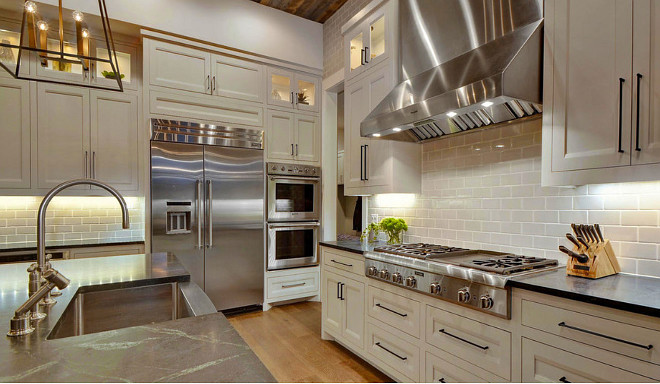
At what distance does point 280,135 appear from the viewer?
162 inches

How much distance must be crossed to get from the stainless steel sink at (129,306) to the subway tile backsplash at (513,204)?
6.26ft

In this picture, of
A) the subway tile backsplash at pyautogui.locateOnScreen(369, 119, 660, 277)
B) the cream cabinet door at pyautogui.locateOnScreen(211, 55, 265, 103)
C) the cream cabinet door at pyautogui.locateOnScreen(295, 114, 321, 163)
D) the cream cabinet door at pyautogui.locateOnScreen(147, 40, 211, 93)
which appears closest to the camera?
the subway tile backsplash at pyautogui.locateOnScreen(369, 119, 660, 277)

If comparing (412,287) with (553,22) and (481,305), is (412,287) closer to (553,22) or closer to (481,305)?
(481,305)

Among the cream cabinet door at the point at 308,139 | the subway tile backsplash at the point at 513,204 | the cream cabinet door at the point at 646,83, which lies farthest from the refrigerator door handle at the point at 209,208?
the cream cabinet door at the point at 646,83

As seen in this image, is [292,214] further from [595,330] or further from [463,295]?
[595,330]

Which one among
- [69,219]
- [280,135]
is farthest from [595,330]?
[69,219]

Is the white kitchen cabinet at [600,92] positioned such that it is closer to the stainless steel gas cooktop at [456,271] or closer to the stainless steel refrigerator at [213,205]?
the stainless steel gas cooktop at [456,271]

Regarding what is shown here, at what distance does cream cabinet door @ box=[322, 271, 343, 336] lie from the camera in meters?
2.83

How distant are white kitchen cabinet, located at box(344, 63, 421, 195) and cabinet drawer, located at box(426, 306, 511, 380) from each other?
1.11m

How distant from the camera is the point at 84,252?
3.17 m

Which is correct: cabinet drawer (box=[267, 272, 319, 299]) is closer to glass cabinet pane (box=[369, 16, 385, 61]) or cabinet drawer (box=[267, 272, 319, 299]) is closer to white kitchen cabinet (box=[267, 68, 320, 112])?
white kitchen cabinet (box=[267, 68, 320, 112])

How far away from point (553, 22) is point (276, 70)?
10.0 feet

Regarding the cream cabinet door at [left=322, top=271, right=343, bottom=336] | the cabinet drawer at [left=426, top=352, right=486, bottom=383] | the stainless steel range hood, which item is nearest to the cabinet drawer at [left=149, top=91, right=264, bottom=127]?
the stainless steel range hood

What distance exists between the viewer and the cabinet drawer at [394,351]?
6.83 ft
